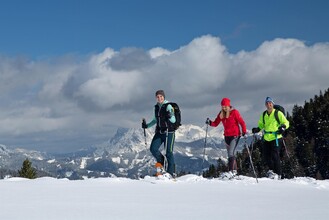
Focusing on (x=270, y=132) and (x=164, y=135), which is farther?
(x=270, y=132)

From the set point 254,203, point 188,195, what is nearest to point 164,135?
point 188,195

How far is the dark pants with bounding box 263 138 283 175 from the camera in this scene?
1545 cm

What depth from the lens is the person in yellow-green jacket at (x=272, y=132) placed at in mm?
15076

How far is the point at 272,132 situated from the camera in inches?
603

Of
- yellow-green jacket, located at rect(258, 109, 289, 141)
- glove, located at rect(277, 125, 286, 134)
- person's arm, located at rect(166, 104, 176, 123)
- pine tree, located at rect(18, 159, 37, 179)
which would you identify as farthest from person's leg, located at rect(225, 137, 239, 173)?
pine tree, located at rect(18, 159, 37, 179)

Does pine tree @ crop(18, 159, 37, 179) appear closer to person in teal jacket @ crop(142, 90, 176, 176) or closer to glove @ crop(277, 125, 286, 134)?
person in teal jacket @ crop(142, 90, 176, 176)

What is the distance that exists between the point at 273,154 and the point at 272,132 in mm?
804

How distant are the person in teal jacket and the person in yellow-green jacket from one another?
359cm

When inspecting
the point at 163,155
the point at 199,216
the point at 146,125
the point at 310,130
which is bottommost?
the point at 199,216

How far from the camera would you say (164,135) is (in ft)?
45.9

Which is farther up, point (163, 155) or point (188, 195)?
point (163, 155)

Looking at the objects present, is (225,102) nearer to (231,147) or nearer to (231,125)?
(231,125)

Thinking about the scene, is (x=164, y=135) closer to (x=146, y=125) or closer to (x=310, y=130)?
(x=146, y=125)

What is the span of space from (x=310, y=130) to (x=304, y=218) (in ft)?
198
